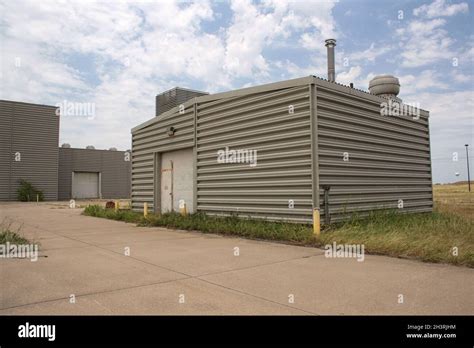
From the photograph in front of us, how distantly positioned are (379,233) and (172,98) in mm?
12114

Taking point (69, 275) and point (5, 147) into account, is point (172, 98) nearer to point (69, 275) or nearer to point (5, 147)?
point (69, 275)

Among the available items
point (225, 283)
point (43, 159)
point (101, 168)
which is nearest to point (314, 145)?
point (225, 283)

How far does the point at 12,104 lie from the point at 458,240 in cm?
4160

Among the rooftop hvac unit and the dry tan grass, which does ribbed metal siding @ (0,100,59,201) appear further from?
the dry tan grass

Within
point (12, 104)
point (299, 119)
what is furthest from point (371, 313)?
point (12, 104)

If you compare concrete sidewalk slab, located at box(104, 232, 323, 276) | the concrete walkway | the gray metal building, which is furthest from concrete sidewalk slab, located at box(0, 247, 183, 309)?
the gray metal building

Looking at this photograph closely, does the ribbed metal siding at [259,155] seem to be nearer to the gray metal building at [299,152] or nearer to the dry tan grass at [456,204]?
the gray metal building at [299,152]

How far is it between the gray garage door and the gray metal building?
3439 cm

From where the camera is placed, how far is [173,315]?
4031mm

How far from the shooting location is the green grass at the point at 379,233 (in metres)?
7.12

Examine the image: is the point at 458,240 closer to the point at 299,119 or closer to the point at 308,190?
the point at 308,190

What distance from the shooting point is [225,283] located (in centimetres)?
540

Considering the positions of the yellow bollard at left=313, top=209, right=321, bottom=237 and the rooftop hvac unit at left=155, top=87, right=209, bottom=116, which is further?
the rooftop hvac unit at left=155, top=87, right=209, bottom=116

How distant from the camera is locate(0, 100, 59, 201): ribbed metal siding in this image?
38.3m
